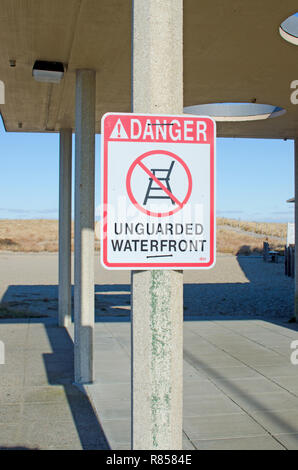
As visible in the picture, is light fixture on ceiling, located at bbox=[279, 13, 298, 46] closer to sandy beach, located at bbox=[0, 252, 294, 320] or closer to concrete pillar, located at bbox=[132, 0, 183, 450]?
concrete pillar, located at bbox=[132, 0, 183, 450]

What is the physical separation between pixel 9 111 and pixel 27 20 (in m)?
4.73

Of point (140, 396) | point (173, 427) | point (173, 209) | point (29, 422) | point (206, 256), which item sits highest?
point (173, 209)

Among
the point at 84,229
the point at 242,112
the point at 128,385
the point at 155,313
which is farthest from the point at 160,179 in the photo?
the point at 242,112

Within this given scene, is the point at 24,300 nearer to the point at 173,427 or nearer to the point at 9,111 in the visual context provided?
the point at 9,111

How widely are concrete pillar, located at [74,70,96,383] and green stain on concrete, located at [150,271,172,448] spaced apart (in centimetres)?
470

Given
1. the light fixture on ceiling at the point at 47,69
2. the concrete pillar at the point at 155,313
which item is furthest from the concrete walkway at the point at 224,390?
the light fixture on ceiling at the point at 47,69

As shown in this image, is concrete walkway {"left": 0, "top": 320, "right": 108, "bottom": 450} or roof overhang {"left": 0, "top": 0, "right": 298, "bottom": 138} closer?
concrete walkway {"left": 0, "top": 320, "right": 108, "bottom": 450}

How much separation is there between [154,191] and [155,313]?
0.52 m

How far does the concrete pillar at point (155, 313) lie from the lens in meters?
2.23

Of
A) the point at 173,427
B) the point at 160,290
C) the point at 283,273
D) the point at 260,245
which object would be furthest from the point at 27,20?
the point at 260,245

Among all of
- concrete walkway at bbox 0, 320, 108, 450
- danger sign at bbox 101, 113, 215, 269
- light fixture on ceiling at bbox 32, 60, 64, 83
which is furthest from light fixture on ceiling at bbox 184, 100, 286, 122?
danger sign at bbox 101, 113, 215, 269

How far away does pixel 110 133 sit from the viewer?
218cm

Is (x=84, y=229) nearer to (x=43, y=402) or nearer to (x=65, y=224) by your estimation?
(x=43, y=402)

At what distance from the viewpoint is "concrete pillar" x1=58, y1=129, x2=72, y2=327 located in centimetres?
1104
